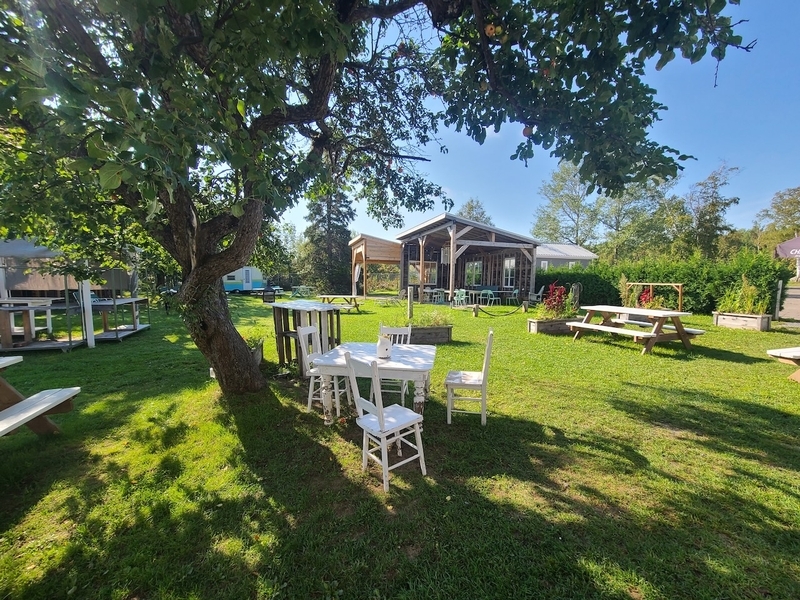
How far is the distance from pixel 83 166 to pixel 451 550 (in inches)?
108

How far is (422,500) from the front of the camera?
2432 millimetres

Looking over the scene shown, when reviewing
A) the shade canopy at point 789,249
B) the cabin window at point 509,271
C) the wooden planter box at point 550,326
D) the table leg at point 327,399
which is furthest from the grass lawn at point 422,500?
the shade canopy at point 789,249

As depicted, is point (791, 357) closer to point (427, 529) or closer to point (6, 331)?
point (427, 529)

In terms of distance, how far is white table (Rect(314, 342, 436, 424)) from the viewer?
3.10 metres

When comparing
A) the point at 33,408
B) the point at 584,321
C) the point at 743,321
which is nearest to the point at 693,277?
the point at 743,321

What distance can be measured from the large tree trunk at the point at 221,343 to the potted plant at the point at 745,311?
39.7 ft

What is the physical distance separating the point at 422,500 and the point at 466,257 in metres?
19.5

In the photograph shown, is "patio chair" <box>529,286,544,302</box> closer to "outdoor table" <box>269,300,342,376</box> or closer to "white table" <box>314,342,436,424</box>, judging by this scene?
"outdoor table" <box>269,300,342,376</box>

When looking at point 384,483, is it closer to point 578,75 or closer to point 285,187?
point 285,187

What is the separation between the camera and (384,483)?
2.53m

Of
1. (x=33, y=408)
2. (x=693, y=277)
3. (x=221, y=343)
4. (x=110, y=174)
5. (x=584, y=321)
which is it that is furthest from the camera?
(x=693, y=277)

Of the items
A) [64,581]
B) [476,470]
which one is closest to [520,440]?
[476,470]

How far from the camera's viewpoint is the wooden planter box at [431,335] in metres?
7.42

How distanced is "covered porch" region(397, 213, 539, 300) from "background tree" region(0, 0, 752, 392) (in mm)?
11168
